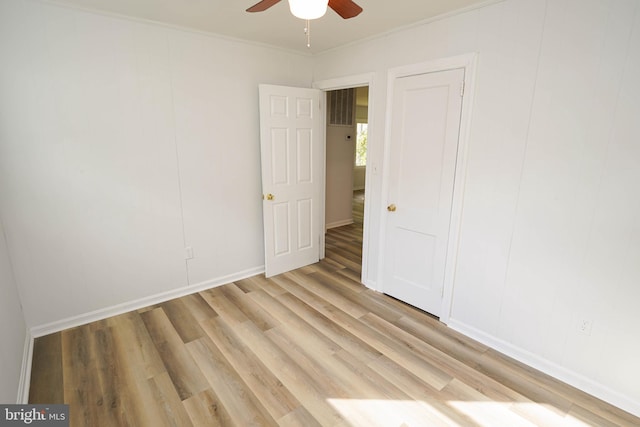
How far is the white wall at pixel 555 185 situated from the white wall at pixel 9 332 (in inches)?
119

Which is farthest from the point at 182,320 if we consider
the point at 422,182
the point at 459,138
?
the point at 459,138

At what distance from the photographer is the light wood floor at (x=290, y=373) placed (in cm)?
184

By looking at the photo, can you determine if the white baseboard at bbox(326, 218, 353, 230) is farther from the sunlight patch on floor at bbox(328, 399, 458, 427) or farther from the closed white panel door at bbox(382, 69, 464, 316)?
the sunlight patch on floor at bbox(328, 399, 458, 427)

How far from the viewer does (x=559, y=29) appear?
1.93 m

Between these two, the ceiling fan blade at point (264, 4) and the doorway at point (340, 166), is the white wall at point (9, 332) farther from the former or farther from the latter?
the doorway at point (340, 166)

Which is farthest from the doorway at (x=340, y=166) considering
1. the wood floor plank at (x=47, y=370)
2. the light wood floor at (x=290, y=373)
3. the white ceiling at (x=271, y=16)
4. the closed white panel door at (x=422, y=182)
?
the wood floor plank at (x=47, y=370)

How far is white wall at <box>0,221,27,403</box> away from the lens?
1.65m

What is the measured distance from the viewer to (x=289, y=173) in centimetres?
362

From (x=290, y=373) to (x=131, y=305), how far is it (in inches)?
68.7

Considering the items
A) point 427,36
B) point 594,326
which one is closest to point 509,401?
point 594,326

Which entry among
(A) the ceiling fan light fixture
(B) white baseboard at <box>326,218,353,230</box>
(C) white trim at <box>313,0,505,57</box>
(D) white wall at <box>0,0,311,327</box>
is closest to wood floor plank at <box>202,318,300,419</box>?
(D) white wall at <box>0,0,311,327</box>

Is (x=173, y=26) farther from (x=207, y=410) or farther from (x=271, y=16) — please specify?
(x=207, y=410)

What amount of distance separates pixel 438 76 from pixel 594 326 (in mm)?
2064
